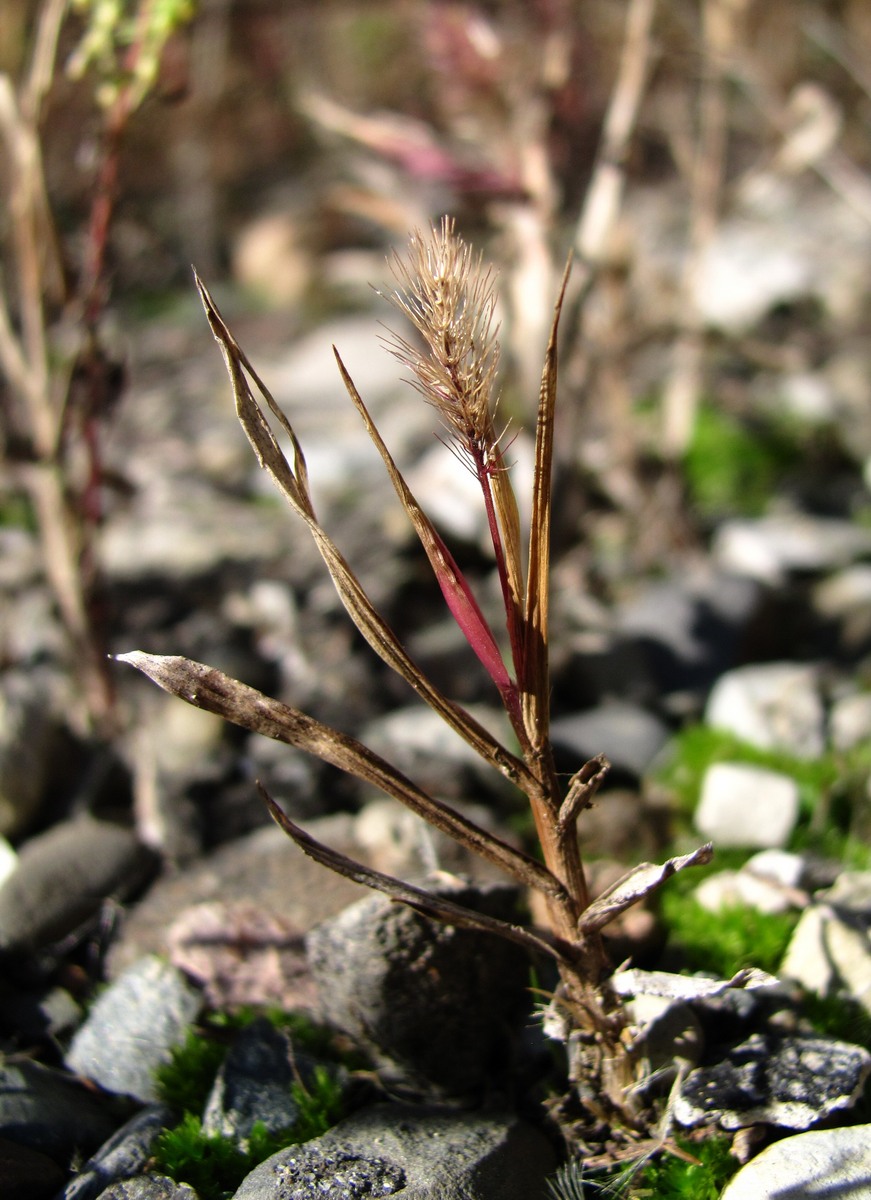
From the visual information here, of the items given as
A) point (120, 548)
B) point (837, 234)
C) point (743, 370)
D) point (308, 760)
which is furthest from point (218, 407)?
point (837, 234)

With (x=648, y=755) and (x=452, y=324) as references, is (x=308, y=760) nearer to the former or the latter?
(x=648, y=755)

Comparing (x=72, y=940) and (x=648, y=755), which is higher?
(x=648, y=755)

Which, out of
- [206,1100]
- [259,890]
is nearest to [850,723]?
[259,890]

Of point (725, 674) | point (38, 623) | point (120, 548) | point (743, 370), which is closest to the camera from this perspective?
point (725, 674)

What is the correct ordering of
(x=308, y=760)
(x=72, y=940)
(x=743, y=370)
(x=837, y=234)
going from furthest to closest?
(x=837, y=234)
(x=743, y=370)
(x=308, y=760)
(x=72, y=940)

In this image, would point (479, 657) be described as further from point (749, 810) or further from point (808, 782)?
point (808, 782)

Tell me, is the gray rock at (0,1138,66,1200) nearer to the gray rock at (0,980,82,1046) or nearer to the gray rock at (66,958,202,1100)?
the gray rock at (66,958,202,1100)
